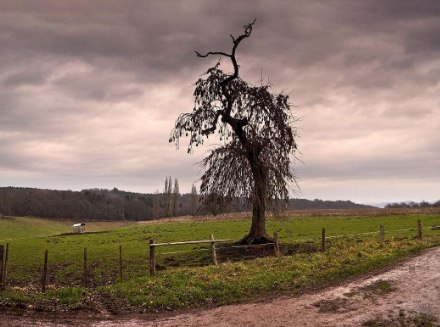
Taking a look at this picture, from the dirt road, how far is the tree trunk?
11.6 meters

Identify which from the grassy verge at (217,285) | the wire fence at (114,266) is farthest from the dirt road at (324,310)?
the wire fence at (114,266)

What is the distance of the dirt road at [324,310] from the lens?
1238 centimetres

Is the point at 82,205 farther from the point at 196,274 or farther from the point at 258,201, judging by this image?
the point at 196,274

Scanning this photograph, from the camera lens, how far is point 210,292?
15820 millimetres

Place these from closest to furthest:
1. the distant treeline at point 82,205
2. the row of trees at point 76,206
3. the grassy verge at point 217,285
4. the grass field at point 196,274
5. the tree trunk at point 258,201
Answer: the grassy verge at point 217,285 → the grass field at point 196,274 → the tree trunk at point 258,201 → the distant treeline at point 82,205 → the row of trees at point 76,206

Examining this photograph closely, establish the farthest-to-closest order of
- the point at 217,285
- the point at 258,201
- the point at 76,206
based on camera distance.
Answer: the point at 76,206, the point at 258,201, the point at 217,285

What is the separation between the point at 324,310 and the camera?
43.5ft

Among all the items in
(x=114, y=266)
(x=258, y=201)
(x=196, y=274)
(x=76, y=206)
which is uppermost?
(x=76, y=206)

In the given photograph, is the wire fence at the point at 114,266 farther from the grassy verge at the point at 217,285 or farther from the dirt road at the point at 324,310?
the dirt road at the point at 324,310

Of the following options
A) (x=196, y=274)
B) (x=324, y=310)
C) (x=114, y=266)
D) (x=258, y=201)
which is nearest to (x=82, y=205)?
(x=114, y=266)

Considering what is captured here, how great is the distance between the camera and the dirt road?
1238 centimetres

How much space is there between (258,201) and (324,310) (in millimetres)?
14158

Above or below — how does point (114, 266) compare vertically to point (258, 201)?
below

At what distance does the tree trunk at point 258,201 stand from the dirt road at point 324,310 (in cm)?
1159
